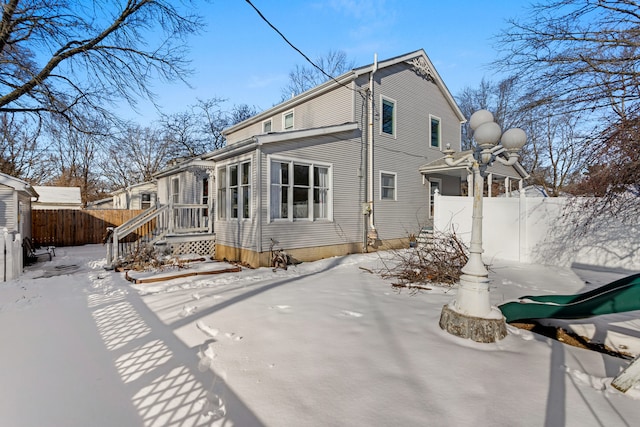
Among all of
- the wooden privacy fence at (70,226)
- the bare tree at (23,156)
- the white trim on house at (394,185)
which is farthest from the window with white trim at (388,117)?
the bare tree at (23,156)

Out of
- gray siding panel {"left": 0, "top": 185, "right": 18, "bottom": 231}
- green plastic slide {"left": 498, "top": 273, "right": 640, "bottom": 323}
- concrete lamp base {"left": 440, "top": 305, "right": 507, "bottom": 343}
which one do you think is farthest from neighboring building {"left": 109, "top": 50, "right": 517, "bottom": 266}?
green plastic slide {"left": 498, "top": 273, "right": 640, "bottom": 323}

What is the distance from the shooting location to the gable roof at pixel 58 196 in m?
24.1

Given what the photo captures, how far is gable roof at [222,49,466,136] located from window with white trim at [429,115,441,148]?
1.49 meters

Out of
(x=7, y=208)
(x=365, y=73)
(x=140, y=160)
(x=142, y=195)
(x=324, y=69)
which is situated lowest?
(x=7, y=208)

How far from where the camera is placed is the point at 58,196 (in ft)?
81.0

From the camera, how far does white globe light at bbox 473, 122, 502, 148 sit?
374cm

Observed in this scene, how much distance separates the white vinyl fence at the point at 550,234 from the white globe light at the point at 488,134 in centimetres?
437

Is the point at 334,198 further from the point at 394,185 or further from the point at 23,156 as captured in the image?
the point at 23,156

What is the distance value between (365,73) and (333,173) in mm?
3967

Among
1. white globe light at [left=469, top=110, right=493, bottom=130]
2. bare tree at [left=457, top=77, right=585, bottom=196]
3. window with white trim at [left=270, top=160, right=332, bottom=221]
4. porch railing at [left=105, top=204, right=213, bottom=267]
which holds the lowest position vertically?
porch railing at [left=105, top=204, right=213, bottom=267]

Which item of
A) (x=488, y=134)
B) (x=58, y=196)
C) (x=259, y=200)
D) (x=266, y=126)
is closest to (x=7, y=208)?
(x=259, y=200)

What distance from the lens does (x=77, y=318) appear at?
14.5ft

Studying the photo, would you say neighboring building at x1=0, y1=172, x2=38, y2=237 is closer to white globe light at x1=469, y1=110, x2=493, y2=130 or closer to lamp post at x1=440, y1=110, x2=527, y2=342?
lamp post at x1=440, y1=110, x2=527, y2=342

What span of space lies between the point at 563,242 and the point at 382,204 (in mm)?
5352
